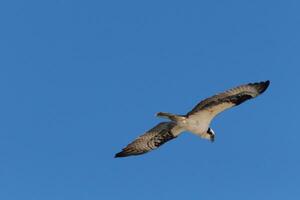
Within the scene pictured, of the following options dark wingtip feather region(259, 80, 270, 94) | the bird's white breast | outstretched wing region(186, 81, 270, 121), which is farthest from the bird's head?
dark wingtip feather region(259, 80, 270, 94)

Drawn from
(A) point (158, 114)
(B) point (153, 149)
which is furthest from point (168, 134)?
(A) point (158, 114)

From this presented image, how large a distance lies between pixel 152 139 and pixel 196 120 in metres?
2.43

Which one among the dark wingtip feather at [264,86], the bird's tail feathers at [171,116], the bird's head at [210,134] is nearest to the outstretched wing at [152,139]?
the bird's head at [210,134]

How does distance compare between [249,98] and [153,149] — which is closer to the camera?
[249,98]

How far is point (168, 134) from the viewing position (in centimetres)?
3416

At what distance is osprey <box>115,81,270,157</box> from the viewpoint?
3180 centimetres

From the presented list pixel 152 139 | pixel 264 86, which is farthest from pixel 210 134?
pixel 264 86

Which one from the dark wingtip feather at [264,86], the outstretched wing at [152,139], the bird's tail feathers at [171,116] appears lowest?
Answer: the bird's tail feathers at [171,116]

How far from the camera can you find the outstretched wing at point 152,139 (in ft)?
111

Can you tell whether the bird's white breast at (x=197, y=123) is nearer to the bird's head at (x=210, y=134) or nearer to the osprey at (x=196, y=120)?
the osprey at (x=196, y=120)

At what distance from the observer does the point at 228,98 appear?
31.9 m

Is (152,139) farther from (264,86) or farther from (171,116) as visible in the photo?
(264,86)

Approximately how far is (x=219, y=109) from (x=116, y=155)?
4303 mm

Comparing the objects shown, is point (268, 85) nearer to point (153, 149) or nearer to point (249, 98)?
point (249, 98)
